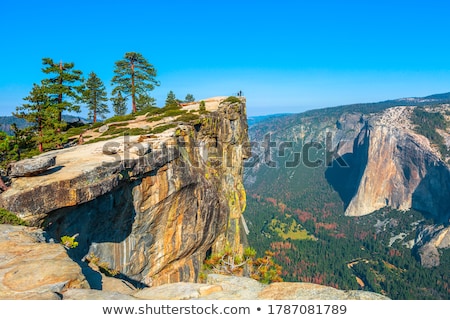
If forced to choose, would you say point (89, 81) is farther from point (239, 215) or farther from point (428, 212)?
point (428, 212)

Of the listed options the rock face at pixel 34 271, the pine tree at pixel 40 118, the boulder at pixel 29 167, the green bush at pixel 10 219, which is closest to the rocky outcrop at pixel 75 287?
the rock face at pixel 34 271

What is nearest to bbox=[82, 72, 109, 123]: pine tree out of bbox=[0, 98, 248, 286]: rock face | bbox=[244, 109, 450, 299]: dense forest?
bbox=[0, 98, 248, 286]: rock face

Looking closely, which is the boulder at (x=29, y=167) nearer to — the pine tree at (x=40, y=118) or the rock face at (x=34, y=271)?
the rock face at (x=34, y=271)

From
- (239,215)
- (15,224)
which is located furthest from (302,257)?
(15,224)

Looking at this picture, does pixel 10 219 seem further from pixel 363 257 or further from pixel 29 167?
pixel 363 257

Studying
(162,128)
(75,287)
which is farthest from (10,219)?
(162,128)

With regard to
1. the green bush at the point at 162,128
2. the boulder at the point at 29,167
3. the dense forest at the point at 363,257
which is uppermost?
the green bush at the point at 162,128
